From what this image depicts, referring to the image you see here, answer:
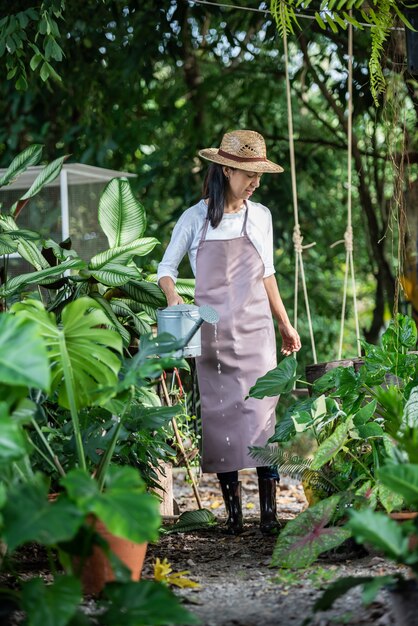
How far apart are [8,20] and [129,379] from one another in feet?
7.04

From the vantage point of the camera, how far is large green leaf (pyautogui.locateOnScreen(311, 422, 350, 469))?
2.99 m

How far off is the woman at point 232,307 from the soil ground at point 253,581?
0.89 feet

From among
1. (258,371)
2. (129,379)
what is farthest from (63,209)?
(129,379)

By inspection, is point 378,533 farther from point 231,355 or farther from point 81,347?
point 231,355

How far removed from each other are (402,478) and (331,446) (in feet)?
2.76

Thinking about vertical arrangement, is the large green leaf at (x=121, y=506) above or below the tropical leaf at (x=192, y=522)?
above

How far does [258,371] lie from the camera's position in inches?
151

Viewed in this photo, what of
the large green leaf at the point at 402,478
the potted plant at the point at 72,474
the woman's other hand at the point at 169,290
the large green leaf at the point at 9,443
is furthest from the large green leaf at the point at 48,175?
the large green leaf at the point at 402,478

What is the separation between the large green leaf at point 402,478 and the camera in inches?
85.5

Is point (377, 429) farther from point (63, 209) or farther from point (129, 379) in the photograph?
point (63, 209)

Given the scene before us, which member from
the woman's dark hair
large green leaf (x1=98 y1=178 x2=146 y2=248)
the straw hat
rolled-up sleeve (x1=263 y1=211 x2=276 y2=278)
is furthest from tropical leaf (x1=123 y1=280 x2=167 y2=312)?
the straw hat

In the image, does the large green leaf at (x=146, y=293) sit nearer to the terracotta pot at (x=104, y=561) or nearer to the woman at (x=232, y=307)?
the woman at (x=232, y=307)

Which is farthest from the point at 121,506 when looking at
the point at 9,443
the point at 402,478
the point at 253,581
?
the point at 253,581

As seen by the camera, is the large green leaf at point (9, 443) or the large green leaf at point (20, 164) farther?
the large green leaf at point (20, 164)
